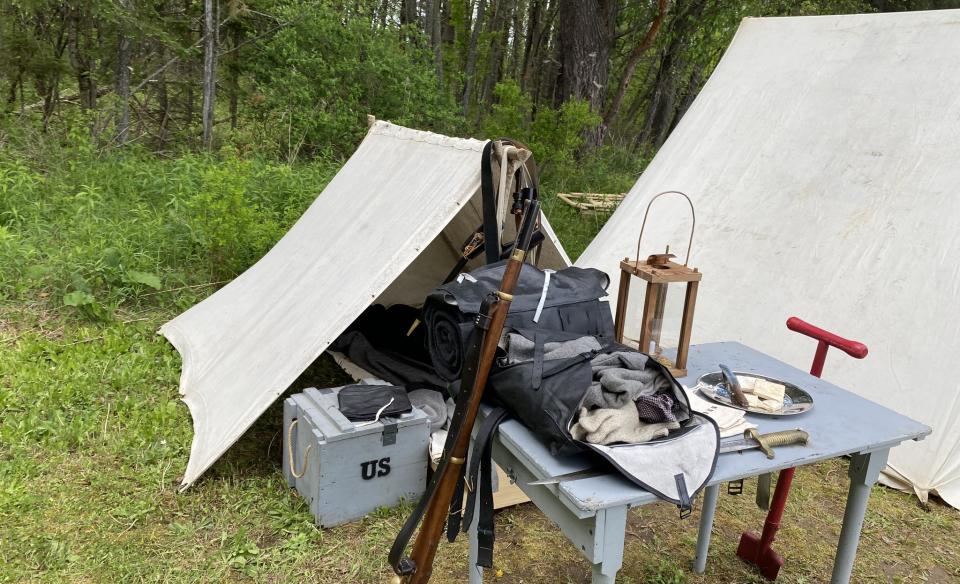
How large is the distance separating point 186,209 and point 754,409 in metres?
4.59

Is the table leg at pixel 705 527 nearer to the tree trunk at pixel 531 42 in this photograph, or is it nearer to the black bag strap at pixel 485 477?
the black bag strap at pixel 485 477

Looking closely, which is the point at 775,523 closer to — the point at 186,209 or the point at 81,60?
the point at 186,209

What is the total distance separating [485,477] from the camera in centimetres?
170

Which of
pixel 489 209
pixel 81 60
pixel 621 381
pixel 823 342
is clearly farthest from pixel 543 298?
pixel 81 60

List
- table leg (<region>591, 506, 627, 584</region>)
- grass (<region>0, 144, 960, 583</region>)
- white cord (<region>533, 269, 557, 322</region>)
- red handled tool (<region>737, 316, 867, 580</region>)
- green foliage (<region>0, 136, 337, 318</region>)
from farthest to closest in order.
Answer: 1. green foliage (<region>0, 136, 337, 318</region>)
2. grass (<region>0, 144, 960, 583</region>)
3. red handled tool (<region>737, 316, 867, 580</region>)
4. white cord (<region>533, 269, 557, 322</region>)
5. table leg (<region>591, 506, 627, 584</region>)

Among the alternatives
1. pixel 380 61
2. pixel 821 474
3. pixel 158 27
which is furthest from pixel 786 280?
pixel 158 27

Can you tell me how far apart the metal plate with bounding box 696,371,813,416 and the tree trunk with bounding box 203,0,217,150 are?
20.9 ft

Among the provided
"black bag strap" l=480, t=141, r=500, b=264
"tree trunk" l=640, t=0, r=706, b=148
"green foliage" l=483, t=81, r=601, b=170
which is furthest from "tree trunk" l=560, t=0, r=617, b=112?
"black bag strap" l=480, t=141, r=500, b=264

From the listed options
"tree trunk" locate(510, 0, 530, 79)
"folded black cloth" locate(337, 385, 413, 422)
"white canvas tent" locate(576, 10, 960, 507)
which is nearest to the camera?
"folded black cloth" locate(337, 385, 413, 422)

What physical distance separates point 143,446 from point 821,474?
119 inches

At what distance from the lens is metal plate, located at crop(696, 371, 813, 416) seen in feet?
5.84

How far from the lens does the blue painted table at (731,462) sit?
4.65 feet

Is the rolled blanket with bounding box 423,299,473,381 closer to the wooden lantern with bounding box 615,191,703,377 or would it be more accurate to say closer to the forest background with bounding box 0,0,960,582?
the wooden lantern with bounding box 615,191,703,377

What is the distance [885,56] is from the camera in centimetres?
380
